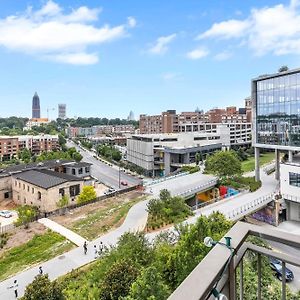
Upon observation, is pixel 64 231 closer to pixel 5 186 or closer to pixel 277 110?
pixel 5 186

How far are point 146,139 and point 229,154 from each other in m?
21.6

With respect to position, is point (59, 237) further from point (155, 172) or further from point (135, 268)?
point (155, 172)

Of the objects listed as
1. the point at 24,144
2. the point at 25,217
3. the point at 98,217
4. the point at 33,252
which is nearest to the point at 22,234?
the point at 33,252

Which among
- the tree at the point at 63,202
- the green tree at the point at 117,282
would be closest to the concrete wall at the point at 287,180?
the tree at the point at 63,202

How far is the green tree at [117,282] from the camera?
11102 millimetres

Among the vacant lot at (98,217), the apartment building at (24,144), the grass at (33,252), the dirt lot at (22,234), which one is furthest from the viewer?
the apartment building at (24,144)

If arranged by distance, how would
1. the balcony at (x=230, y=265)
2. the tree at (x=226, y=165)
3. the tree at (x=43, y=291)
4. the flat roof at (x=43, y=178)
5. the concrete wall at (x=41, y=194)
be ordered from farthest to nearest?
the tree at (x=226, y=165)
the flat roof at (x=43, y=178)
the concrete wall at (x=41, y=194)
the tree at (x=43, y=291)
the balcony at (x=230, y=265)

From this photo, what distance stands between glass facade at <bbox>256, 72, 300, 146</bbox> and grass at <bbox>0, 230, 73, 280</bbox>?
19.8 meters

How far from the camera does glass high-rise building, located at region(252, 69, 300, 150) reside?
2748 cm

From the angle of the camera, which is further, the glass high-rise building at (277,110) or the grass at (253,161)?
the grass at (253,161)

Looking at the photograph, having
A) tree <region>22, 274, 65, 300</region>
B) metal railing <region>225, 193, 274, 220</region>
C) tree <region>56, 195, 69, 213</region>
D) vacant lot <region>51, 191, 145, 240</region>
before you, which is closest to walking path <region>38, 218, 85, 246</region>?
vacant lot <region>51, 191, 145, 240</region>

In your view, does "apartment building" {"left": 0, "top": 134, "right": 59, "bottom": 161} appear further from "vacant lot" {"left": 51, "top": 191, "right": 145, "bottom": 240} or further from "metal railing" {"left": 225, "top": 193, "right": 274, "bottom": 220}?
"metal railing" {"left": 225, "top": 193, "right": 274, "bottom": 220}

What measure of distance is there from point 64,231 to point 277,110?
66.4ft

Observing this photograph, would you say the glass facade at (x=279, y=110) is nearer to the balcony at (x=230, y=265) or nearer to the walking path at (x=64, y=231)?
the walking path at (x=64, y=231)
